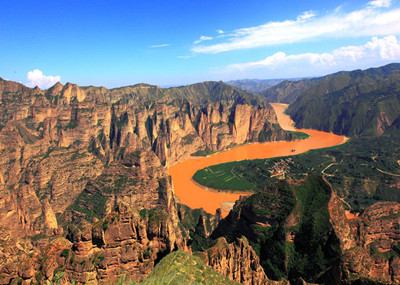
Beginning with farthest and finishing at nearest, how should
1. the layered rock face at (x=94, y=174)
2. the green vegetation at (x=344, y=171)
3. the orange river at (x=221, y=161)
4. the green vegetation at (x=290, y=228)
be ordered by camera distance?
the orange river at (x=221, y=161) → the green vegetation at (x=344, y=171) → the green vegetation at (x=290, y=228) → the layered rock face at (x=94, y=174)

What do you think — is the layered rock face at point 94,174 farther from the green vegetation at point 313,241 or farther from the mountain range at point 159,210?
the green vegetation at point 313,241

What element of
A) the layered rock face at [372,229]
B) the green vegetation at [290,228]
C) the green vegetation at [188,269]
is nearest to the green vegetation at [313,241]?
the green vegetation at [290,228]

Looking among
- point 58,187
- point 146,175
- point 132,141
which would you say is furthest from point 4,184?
point 132,141

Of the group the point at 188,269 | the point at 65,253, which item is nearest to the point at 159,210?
the point at 188,269

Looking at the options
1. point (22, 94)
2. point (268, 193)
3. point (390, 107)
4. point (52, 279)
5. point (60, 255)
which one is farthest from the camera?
point (390, 107)

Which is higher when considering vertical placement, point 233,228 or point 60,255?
point 60,255

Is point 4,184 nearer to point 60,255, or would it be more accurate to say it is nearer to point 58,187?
point 58,187

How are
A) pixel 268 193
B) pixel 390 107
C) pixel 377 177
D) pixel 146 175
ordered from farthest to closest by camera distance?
pixel 390 107, pixel 377 177, pixel 146 175, pixel 268 193
